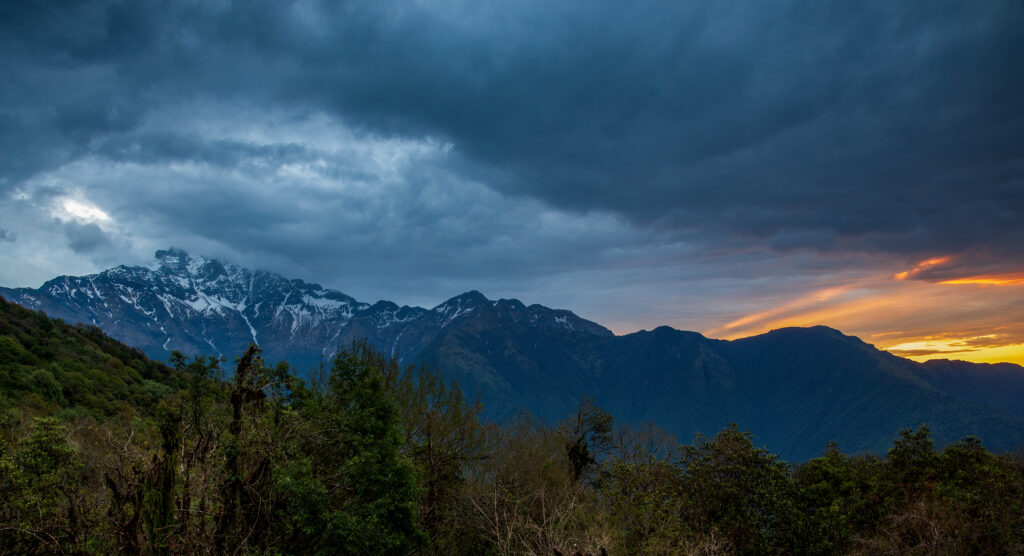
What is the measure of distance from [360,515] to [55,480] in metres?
13.0

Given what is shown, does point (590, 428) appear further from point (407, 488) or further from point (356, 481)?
point (356, 481)

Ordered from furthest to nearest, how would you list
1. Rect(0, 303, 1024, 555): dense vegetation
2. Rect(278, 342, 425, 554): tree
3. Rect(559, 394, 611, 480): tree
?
1. Rect(559, 394, 611, 480): tree
2. Rect(278, 342, 425, 554): tree
3. Rect(0, 303, 1024, 555): dense vegetation

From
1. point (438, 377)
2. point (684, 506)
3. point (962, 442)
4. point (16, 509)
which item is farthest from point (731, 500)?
point (16, 509)

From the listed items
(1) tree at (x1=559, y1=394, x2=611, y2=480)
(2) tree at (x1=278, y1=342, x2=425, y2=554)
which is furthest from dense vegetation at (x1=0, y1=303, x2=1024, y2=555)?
(1) tree at (x1=559, y1=394, x2=611, y2=480)

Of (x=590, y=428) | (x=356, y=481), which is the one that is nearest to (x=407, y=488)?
(x=356, y=481)

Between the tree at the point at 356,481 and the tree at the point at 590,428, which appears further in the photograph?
the tree at the point at 590,428

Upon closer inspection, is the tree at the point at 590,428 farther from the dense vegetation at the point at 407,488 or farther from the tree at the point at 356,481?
the tree at the point at 356,481

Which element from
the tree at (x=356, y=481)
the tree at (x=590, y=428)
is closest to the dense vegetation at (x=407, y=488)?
the tree at (x=356, y=481)

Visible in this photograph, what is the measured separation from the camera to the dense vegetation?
1534 cm

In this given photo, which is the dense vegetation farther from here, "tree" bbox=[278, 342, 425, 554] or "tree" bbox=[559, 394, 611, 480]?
"tree" bbox=[559, 394, 611, 480]

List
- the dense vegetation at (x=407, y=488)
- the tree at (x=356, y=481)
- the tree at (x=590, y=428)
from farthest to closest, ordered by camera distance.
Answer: the tree at (x=590, y=428) → the tree at (x=356, y=481) → the dense vegetation at (x=407, y=488)

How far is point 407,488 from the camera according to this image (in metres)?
26.8

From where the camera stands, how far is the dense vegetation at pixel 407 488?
15.3 m

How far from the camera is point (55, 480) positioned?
2111cm
